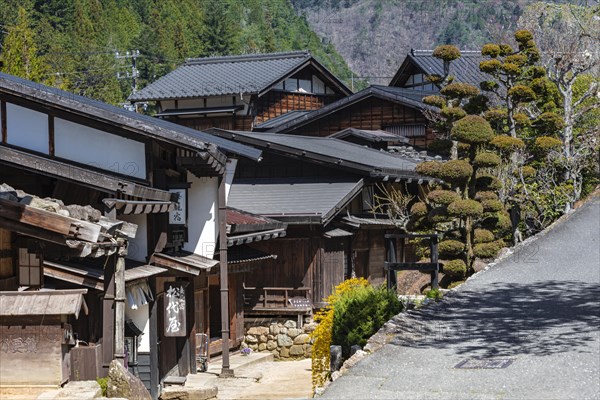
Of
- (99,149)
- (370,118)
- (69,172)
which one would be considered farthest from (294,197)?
(69,172)

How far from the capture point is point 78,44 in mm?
59969

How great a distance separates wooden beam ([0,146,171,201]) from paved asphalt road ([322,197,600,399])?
15.2 feet

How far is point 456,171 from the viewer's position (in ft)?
63.1

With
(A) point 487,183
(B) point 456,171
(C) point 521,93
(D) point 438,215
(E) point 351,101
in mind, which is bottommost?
(D) point 438,215

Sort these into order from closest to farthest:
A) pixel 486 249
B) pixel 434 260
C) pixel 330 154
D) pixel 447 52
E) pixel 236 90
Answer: pixel 434 260, pixel 486 249, pixel 447 52, pixel 330 154, pixel 236 90

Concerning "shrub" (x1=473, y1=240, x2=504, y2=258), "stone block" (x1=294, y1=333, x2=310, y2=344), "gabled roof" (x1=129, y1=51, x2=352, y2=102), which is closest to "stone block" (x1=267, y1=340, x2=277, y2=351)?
"stone block" (x1=294, y1=333, x2=310, y2=344)

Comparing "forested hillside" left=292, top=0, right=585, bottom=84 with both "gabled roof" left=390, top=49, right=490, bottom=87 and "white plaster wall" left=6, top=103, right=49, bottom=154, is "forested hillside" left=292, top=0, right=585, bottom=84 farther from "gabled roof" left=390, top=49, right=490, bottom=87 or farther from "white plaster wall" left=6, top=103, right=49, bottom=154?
"white plaster wall" left=6, top=103, right=49, bottom=154

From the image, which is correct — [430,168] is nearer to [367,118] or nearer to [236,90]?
[367,118]

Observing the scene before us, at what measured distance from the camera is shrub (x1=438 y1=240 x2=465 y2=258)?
1922 centimetres

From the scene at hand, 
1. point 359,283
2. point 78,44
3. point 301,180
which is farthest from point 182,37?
point 359,283

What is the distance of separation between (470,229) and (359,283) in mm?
4213

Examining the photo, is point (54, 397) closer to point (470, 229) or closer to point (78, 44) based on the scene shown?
point (470, 229)

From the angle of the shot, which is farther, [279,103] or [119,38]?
[119,38]

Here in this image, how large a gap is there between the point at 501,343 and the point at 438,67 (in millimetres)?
33742
